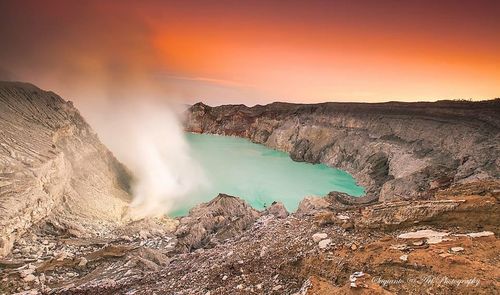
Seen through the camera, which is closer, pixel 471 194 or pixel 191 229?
pixel 471 194

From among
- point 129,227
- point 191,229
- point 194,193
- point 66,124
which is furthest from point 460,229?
point 194,193

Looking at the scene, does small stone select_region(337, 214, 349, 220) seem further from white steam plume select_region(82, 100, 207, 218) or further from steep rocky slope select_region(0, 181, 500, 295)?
white steam plume select_region(82, 100, 207, 218)

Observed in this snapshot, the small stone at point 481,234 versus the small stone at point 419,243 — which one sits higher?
the small stone at point 481,234

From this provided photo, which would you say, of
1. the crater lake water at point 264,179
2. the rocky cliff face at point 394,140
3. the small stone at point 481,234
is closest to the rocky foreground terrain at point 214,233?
the small stone at point 481,234

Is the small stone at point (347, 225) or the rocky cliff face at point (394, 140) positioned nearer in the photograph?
the small stone at point (347, 225)

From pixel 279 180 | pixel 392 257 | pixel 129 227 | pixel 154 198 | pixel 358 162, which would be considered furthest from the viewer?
pixel 358 162

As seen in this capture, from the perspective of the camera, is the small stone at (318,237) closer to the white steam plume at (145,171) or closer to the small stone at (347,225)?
the small stone at (347,225)

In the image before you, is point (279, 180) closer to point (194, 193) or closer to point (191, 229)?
point (194, 193)
